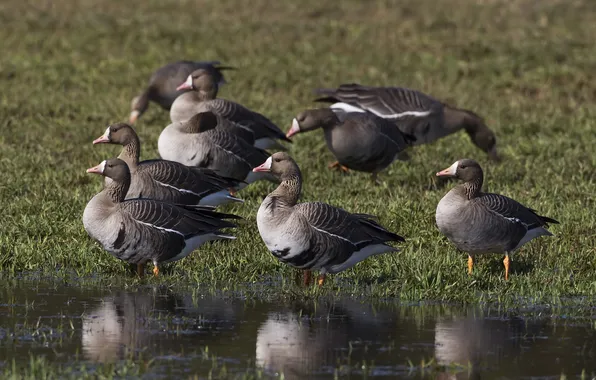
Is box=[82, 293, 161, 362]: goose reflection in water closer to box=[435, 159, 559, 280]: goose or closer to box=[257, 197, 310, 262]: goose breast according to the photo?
box=[257, 197, 310, 262]: goose breast

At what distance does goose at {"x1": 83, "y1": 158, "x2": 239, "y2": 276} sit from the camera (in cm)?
1022

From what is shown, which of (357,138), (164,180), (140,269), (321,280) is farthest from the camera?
(357,138)

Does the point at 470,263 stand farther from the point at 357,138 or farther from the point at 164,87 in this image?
the point at 164,87

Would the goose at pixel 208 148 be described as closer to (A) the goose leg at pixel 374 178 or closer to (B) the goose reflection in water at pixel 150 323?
(A) the goose leg at pixel 374 178

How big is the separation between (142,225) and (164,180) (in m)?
1.87

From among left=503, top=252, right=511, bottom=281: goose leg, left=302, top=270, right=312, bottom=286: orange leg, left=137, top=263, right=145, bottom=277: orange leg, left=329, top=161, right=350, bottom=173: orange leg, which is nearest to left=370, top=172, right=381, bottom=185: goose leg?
left=329, top=161, right=350, bottom=173: orange leg

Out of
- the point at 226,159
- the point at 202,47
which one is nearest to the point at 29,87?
the point at 202,47

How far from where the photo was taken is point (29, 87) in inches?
819

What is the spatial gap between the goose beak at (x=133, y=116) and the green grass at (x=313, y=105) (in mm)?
144

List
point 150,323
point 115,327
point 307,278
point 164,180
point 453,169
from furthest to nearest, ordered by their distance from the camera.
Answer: point 164,180 < point 453,169 < point 307,278 < point 150,323 < point 115,327

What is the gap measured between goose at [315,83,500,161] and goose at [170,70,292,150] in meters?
1.38

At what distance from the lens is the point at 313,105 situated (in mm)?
20203

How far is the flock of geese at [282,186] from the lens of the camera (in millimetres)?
10094

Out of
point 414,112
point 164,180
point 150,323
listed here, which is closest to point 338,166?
point 414,112
